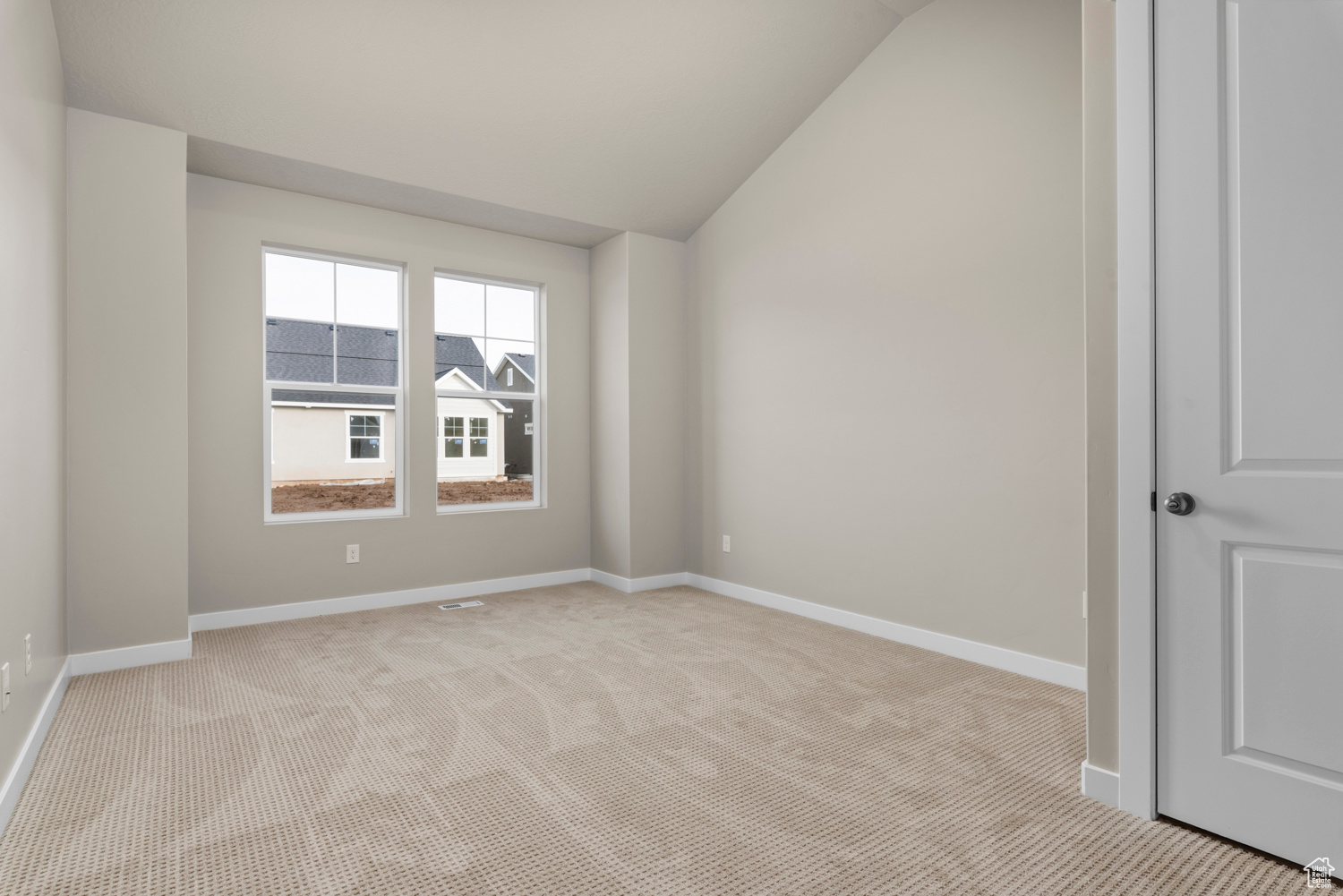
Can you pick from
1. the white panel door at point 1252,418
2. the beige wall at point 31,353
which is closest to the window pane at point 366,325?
the beige wall at point 31,353

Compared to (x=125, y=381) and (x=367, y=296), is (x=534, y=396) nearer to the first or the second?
(x=367, y=296)

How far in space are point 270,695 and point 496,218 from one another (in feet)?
10.3

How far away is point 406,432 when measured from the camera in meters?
4.72

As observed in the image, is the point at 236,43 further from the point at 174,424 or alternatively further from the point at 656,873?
the point at 656,873

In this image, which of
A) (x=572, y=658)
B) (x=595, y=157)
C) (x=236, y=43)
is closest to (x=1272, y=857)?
(x=572, y=658)

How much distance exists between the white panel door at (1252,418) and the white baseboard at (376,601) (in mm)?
3990

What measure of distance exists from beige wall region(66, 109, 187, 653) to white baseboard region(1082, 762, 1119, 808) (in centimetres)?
387

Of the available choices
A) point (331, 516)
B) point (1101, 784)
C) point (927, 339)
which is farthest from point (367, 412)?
point (1101, 784)

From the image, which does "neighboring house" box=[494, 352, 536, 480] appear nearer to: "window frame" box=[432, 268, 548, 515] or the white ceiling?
"window frame" box=[432, 268, 548, 515]

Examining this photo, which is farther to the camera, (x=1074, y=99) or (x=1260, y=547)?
(x=1074, y=99)

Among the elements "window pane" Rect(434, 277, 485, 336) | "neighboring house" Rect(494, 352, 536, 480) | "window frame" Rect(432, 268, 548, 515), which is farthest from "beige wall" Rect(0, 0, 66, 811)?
"neighboring house" Rect(494, 352, 536, 480)

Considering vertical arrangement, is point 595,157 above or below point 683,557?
above

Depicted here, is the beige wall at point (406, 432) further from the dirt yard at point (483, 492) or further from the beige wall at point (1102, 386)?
the beige wall at point (1102, 386)

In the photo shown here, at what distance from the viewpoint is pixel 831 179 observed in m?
4.21
